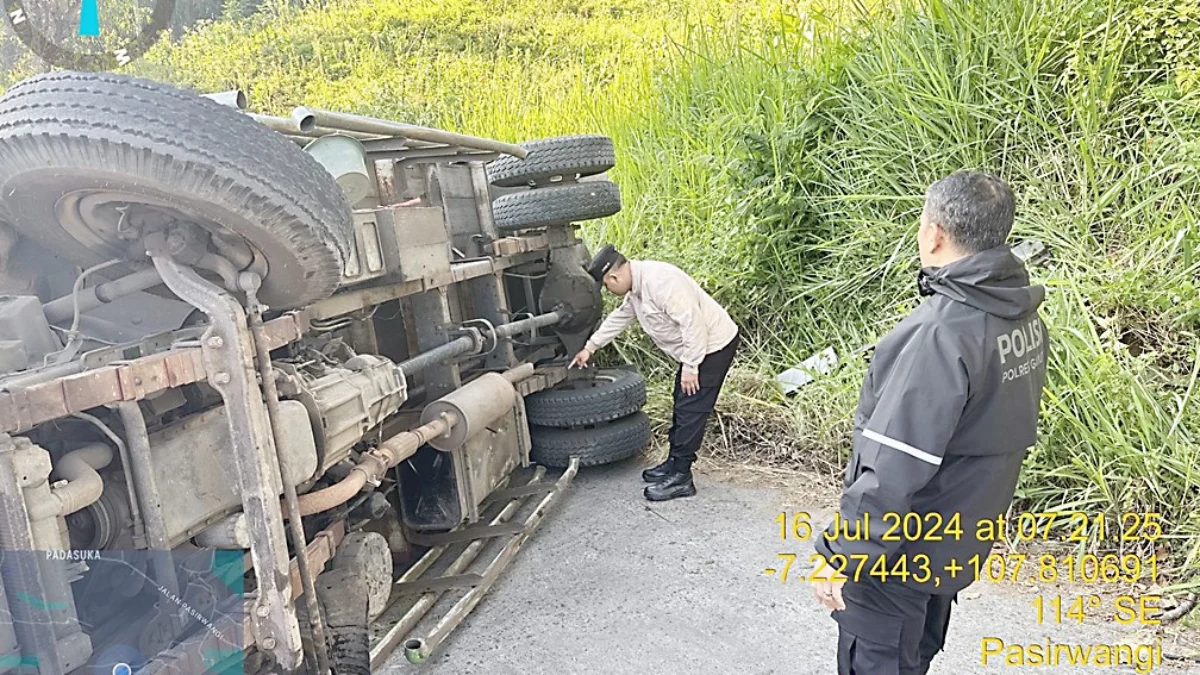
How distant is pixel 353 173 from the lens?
315cm

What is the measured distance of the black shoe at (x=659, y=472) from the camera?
4.24m

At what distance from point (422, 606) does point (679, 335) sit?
73.3 inches

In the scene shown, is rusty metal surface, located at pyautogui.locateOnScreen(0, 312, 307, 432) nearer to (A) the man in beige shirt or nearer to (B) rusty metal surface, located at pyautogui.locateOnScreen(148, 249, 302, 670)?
(B) rusty metal surface, located at pyautogui.locateOnScreen(148, 249, 302, 670)

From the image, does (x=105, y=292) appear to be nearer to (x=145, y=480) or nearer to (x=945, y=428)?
(x=145, y=480)

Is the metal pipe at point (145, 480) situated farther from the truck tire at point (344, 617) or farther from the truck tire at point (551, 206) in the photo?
the truck tire at point (551, 206)

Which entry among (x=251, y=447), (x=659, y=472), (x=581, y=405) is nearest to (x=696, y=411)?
(x=659, y=472)

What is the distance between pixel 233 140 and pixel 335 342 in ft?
3.44

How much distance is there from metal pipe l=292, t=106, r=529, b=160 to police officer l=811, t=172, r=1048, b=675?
1715 mm

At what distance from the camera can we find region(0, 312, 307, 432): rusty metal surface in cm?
157

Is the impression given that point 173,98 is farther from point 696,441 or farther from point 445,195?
point 696,441

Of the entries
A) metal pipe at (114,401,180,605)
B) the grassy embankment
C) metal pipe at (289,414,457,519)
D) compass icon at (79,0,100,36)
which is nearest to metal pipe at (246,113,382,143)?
metal pipe at (114,401,180,605)

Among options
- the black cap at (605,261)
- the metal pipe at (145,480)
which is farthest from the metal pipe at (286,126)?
the black cap at (605,261)

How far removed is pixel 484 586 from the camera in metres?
3.11

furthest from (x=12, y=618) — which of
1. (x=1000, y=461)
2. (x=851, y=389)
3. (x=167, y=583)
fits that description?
(x=851, y=389)
